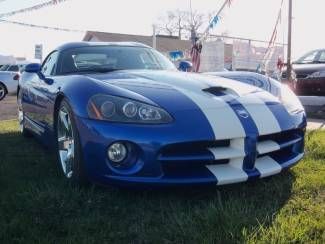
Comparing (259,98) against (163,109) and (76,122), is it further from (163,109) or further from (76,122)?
(76,122)

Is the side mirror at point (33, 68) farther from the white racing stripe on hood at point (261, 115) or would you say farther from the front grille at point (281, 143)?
the front grille at point (281, 143)

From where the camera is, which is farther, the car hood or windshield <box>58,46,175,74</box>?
Answer: windshield <box>58,46,175,74</box>

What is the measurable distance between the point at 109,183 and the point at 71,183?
438 mm

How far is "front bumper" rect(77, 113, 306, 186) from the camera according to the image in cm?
292

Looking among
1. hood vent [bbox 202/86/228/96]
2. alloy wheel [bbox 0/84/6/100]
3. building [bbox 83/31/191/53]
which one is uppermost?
building [bbox 83/31/191/53]

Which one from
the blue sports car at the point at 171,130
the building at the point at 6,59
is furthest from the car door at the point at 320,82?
the building at the point at 6,59

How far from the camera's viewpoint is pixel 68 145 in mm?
3553

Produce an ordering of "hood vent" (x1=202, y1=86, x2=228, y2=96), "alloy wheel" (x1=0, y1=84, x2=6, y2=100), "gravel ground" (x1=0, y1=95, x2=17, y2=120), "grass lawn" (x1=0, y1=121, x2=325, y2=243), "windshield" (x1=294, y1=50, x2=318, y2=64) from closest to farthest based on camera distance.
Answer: "grass lawn" (x1=0, y1=121, x2=325, y2=243)
"hood vent" (x1=202, y1=86, x2=228, y2=96)
"gravel ground" (x1=0, y1=95, x2=17, y2=120)
"windshield" (x1=294, y1=50, x2=318, y2=64)
"alloy wheel" (x1=0, y1=84, x2=6, y2=100)

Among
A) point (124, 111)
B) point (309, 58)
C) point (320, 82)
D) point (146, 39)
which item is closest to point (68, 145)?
point (124, 111)

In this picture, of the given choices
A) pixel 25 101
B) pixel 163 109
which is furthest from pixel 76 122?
pixel 25 101

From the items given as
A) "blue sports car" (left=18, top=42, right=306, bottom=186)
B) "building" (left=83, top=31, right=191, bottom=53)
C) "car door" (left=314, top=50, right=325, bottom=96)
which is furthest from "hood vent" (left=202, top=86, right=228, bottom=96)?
"building" (left=83, top=31, right=191, bottom=53)

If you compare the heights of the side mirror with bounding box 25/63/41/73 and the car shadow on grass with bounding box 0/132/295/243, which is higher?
the side mirror with bounding box 25/63/41/73

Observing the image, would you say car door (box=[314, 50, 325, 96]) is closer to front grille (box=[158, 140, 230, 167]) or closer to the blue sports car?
the blue sports car

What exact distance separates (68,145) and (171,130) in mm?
986
